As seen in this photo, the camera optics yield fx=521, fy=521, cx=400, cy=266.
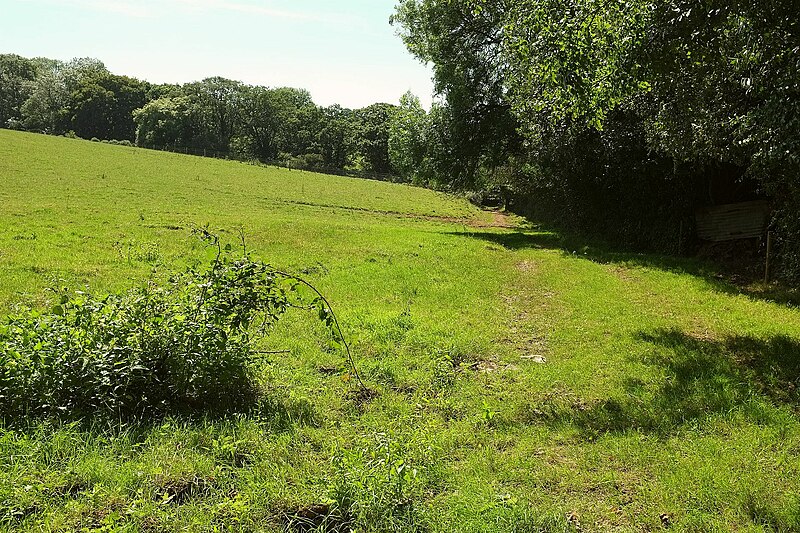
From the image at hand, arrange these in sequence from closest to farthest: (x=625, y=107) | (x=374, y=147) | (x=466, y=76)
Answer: (x=625, y=107), (x=466, y=76), (x=374, y=147)

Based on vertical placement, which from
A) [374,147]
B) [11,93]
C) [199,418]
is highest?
[11,93]

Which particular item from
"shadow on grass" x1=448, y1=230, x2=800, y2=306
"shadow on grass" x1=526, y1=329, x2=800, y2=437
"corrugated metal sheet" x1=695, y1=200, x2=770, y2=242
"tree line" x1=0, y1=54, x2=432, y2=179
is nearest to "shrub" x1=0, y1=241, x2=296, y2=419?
"shadow on grass" x1=526, y1=329, x2=800, y2=437

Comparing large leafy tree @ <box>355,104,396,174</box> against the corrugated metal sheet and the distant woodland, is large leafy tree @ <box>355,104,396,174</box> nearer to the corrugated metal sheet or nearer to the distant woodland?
the distant woodland

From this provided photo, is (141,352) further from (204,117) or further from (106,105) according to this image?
(106,105)

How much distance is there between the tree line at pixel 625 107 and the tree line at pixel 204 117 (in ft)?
202

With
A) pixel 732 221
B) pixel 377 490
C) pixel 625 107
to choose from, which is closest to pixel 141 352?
pixel 377 490

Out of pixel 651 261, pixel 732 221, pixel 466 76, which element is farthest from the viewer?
pixel 466 76

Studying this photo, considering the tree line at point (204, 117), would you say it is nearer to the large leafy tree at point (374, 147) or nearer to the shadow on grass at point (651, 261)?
the large leafy tree at point (374, 147)

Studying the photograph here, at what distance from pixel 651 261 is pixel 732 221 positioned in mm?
2793

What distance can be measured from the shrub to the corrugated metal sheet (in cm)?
1568

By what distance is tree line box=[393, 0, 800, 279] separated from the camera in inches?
317

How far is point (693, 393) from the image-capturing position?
6.55 metres

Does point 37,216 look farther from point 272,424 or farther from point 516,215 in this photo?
point 516,215

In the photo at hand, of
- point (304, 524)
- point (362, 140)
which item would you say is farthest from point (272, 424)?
point (362, 140)
